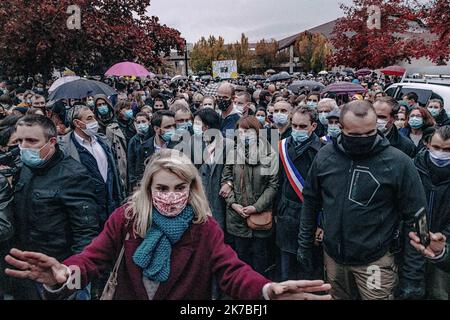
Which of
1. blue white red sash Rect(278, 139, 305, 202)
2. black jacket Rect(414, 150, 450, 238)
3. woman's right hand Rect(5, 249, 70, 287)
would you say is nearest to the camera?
woman's right hand Rect(5, 249, 70, 287)

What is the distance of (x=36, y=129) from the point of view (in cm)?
317

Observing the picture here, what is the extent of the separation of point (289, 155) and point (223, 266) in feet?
7.48

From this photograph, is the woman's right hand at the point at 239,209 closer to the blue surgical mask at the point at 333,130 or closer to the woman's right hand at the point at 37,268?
the blue surgical mask at the point at 333,130

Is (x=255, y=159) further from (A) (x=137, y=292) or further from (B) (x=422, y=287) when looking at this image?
(A) (x=137, y=292)

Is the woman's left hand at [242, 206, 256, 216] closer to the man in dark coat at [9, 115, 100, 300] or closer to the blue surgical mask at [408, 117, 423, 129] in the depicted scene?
the man in dark coat at [9, 115, 100, 300]

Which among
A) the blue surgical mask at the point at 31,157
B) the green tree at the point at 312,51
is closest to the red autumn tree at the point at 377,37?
the blue surgical mask at the point at 31,157

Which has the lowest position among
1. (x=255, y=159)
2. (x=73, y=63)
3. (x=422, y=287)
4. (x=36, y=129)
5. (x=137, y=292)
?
(x=422, y=287)

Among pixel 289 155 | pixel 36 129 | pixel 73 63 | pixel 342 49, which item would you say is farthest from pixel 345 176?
pixel 342 49

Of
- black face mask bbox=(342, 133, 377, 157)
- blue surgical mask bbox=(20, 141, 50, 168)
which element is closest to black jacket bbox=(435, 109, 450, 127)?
black face mask bbox=(342, 133, 377, 157)

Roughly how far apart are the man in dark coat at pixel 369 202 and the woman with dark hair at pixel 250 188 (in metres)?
1.29

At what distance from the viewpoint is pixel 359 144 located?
3.10 meters

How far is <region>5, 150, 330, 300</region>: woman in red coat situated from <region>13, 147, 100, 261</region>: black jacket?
2.48 ft

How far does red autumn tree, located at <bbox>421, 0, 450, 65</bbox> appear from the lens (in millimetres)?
14877

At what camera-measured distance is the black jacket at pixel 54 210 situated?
9.90 ft
